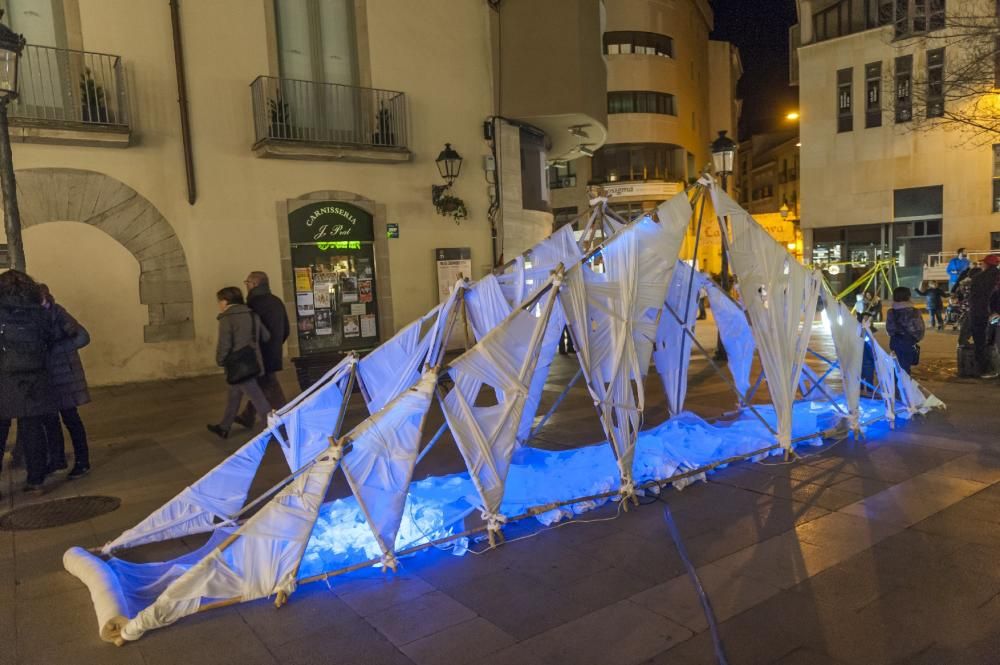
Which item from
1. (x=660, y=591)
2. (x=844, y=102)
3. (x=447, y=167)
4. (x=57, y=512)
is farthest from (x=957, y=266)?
(x=57, y=512)

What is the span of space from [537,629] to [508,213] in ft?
41.3

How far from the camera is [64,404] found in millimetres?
6086

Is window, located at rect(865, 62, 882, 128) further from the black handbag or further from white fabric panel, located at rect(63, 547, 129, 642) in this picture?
white fabric panel, located at rect(63, 547, 129, 642)

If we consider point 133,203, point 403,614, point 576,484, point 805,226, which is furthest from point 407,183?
point 805,226

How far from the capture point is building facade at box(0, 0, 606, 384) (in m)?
10.7

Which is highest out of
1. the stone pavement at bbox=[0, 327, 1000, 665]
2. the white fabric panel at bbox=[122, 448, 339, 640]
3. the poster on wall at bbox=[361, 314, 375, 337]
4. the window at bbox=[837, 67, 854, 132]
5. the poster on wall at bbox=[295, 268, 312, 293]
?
the window at bbox=[837, 67, 854, 132]

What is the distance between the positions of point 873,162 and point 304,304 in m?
25.5

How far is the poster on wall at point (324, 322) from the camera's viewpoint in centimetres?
1317

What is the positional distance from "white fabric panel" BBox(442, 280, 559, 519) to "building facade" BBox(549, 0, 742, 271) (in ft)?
99.6

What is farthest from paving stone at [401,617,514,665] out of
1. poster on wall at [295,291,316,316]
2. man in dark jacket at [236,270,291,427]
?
poster on wall at [295,291,316,316]

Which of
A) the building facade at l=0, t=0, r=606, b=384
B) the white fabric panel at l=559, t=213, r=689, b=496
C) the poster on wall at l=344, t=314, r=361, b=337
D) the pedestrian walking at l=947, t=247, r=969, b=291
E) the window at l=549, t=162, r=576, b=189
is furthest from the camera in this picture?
the window at l=549, t=162, r=576, b=189

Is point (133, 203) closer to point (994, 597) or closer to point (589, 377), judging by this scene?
point (589, 377)

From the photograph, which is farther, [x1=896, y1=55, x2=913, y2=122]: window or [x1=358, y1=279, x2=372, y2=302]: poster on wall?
[x1=896, y1=55, x2=913, y2=122]: window

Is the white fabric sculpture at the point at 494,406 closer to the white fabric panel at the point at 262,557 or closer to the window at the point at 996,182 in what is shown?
the white fabric panel at the point at 262,557
